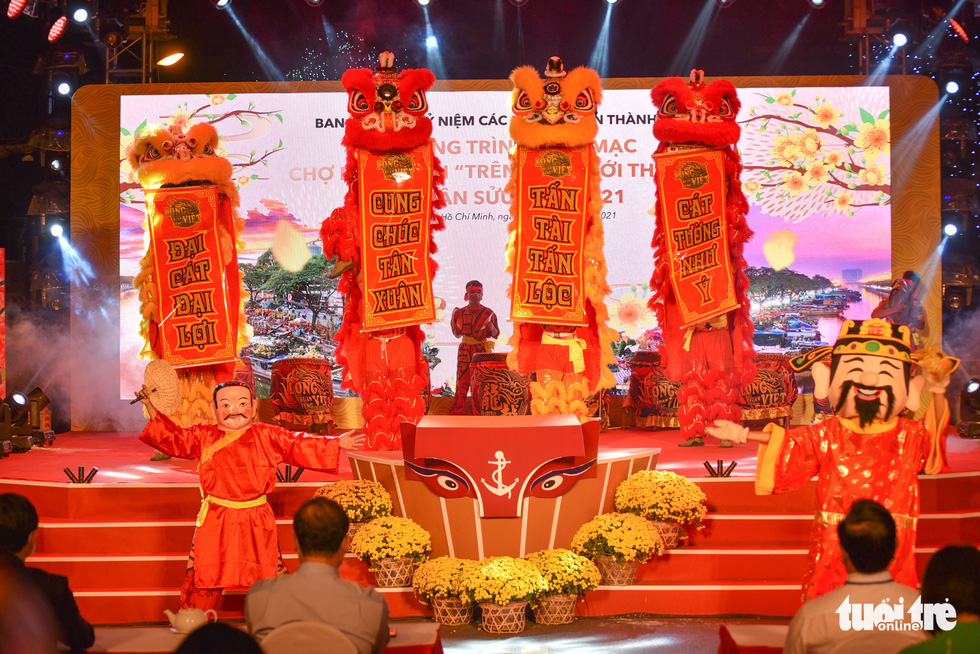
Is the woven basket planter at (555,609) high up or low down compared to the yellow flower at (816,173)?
down

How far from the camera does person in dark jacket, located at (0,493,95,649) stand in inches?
107

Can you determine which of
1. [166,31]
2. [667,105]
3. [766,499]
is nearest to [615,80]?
[667,105]

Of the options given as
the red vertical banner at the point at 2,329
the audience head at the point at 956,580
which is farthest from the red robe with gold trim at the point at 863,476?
the red vertical banner at the point at 2,329

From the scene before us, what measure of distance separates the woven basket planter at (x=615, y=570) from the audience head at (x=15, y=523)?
286 cm

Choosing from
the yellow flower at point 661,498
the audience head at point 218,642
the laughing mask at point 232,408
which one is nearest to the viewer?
the audience head at point 218,642

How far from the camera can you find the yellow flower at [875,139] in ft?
30.2

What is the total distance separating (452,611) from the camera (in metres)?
4.73

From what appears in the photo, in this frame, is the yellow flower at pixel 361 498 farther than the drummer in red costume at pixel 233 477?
Yes

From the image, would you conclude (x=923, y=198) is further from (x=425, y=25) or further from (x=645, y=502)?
(x=645, y=502)

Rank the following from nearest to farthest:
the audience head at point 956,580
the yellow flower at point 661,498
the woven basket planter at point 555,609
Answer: the audience head at point 956,580 → the woven basket planter at point 555,609 → the yellow flower at point 661,498

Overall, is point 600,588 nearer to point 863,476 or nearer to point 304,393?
point 863,476

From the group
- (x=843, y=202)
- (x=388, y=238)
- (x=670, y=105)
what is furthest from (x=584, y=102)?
(x=843, y=202)

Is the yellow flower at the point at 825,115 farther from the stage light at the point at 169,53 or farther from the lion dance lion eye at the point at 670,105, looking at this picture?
the stage light at the point at 169,53

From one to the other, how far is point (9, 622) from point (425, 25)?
7977 mm
